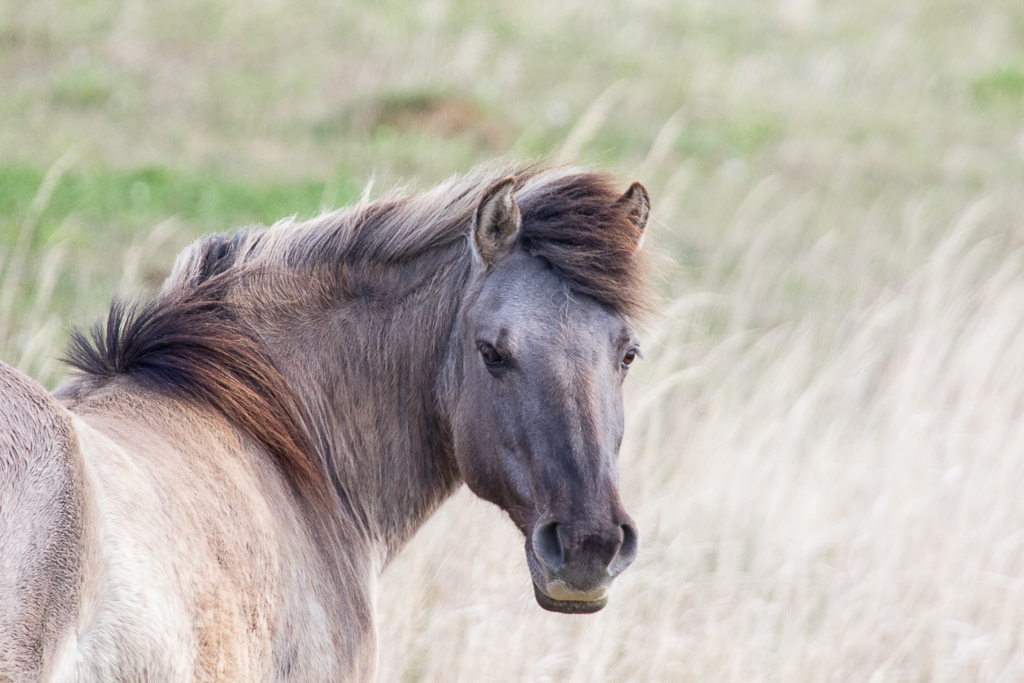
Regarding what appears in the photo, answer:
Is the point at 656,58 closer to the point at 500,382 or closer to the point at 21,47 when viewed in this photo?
the point at 21,47

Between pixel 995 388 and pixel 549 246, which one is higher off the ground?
pixel 549 246

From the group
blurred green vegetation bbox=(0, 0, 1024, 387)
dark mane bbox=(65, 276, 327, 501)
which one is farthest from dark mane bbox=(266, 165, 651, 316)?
blurred green vegetation bbox=(0, 0, 1024, 387)

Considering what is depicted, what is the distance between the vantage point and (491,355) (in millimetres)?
2664

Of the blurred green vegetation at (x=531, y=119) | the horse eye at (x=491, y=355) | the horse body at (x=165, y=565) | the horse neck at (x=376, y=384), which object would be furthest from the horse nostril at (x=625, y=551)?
the blurred green vegetation at (x=531, y=119)

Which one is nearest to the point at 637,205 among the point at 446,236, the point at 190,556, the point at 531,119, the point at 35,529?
the point at 446,236

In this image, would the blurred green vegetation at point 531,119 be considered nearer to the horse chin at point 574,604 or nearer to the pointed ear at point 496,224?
the pointed ear at point 496,224

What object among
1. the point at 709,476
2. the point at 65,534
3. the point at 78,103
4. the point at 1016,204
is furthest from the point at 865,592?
the point at 78,103

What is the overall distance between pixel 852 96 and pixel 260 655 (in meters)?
12.2

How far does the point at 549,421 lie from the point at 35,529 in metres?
1.23

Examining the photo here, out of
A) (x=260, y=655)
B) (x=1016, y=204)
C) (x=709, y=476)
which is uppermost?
(x=260, y=655)

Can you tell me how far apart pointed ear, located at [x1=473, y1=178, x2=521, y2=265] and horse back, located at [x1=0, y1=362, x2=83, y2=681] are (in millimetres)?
1240

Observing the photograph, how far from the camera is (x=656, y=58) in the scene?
41.5ft

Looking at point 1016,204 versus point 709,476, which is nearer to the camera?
point 709,476

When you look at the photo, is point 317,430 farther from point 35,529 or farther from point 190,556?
point 35,529
